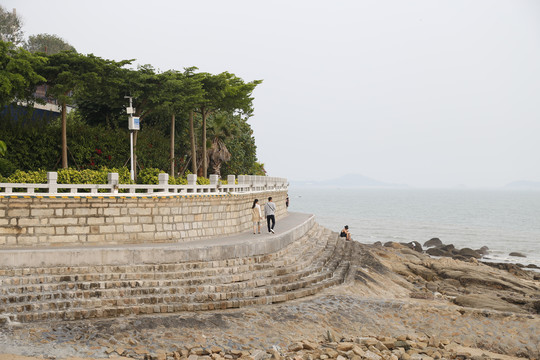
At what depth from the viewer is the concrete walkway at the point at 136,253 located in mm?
15641

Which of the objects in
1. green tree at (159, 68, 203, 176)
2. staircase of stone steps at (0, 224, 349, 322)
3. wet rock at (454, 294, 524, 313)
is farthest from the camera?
green tree at (159, 68, 203, 176)

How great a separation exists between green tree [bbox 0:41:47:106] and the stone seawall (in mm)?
7451

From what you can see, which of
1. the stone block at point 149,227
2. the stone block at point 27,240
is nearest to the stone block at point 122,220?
the stone block at point 149,227

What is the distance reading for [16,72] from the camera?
2331 centimetres

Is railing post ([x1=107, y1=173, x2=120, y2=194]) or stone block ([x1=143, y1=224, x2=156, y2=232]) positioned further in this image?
stone block ([x1=143, y1=224, x2=156, y2=232])

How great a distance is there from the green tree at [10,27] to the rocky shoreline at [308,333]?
56445 millimetres

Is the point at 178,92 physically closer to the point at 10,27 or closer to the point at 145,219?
the point at 145,219

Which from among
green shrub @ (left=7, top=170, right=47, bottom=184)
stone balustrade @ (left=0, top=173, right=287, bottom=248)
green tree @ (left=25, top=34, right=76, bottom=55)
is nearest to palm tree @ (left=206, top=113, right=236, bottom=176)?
stone balustrade @ (left=0, top=173, right=287, bottom=248)

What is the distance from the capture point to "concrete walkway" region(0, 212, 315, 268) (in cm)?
1564

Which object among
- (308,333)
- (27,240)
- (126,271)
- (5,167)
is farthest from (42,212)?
(308,333)

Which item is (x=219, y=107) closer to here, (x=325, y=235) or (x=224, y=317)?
(x=325, y=235)

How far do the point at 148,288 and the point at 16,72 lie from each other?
Answer: 524 inches

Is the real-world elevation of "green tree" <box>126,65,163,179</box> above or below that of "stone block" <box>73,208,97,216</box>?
above

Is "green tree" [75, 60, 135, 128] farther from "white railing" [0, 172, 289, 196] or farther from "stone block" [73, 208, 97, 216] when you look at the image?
"stone block" [73, 208, 97, 216]
